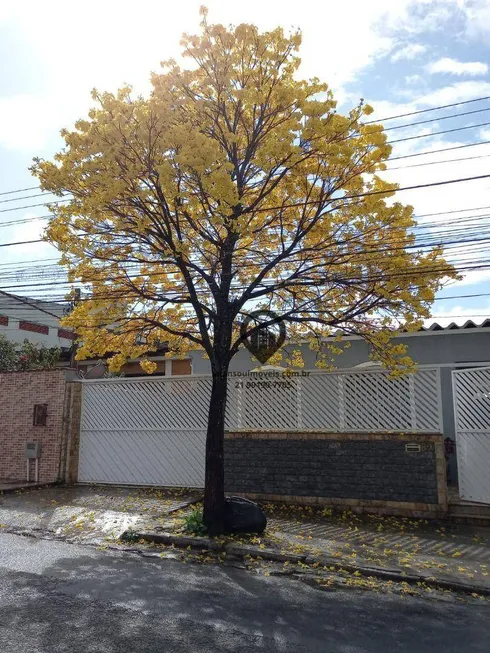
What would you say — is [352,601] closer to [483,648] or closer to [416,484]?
[483,648]

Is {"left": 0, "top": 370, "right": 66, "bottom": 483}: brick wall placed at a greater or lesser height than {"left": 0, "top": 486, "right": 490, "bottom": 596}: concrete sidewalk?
greater

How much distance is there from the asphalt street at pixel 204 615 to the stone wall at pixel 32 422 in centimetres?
638

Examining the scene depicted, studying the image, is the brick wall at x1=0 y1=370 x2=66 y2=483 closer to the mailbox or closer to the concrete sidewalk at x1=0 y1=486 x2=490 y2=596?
the mailbox

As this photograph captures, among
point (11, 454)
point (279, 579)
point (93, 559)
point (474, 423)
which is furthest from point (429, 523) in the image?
point (11, 454)

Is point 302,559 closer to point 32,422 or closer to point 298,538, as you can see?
point 298,538

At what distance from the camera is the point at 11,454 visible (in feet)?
43.8

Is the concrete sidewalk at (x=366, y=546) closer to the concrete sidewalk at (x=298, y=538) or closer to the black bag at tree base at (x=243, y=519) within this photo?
the concrete sidewalk at (x=298, y=538)

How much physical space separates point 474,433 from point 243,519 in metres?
4.07

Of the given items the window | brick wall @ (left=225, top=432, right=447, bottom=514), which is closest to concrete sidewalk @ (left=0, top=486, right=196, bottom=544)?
brick wall @ (left=225, top=432, right=447, bottom=514)

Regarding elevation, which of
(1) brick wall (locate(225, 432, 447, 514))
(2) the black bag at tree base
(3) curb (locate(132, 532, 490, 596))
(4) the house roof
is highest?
(4) the house roof

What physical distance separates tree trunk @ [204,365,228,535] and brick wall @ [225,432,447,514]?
228cm

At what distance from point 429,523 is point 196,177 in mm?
6460

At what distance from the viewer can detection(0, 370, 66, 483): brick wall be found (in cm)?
1259

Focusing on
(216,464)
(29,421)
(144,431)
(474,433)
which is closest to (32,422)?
(29,421)
